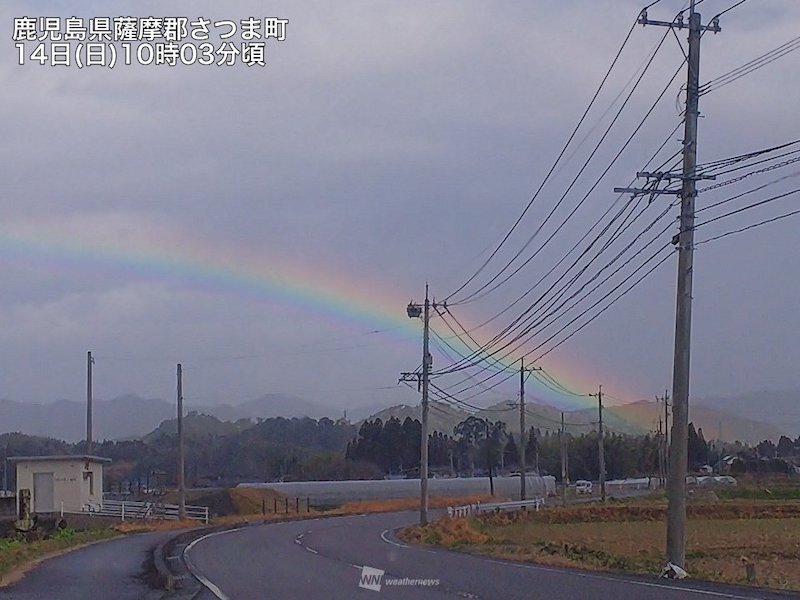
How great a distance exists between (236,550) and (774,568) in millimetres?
15846

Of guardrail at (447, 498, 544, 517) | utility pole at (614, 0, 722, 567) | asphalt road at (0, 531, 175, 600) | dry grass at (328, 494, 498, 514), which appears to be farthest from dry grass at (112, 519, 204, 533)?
utility pole at (614, 0, 722, 567)

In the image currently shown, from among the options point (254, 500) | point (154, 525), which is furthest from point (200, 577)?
point (254, 500)

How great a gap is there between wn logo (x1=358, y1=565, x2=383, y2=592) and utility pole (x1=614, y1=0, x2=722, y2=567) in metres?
6.03

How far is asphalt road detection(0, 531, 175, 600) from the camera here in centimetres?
2079

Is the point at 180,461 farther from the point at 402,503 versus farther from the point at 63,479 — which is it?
the point at 402,503

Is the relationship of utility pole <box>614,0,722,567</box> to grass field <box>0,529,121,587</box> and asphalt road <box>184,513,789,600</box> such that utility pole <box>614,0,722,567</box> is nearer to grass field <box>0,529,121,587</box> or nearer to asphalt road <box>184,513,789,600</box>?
asphalt road <box>184,513,789,600</box>

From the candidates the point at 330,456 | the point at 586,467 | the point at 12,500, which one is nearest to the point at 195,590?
the point at 12,500

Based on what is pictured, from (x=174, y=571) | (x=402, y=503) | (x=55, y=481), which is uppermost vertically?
(x=174, y=571)

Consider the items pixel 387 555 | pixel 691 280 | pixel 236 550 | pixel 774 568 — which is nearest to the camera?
pixel 691 280

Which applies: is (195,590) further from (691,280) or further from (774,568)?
(774,568)

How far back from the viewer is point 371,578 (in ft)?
79.9

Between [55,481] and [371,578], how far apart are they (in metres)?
39.0

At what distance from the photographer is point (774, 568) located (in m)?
28.9

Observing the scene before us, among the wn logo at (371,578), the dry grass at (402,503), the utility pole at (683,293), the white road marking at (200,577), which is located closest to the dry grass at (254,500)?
the dry grass at (402,503)
